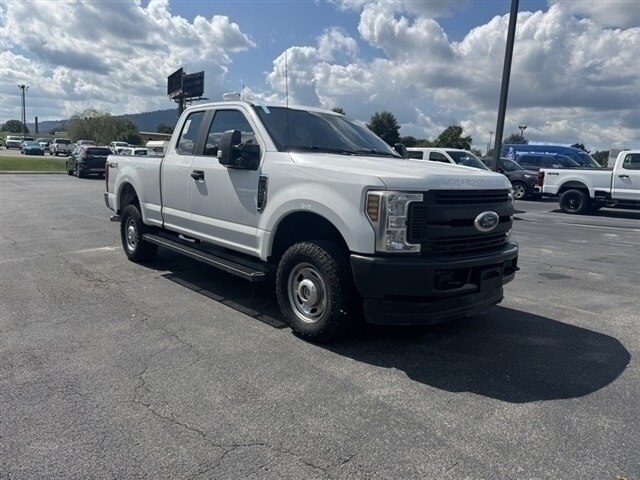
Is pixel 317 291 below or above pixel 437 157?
below

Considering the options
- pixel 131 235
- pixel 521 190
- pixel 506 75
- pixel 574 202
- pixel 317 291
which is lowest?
pixel 131 235

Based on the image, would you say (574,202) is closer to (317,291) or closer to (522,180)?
(522,180)

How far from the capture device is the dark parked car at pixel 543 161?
2236cm

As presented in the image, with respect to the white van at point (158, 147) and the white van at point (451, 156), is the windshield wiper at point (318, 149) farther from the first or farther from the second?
the white van at point (451, 156)

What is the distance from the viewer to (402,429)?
10.4ft

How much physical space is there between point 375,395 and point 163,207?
4.26 metres

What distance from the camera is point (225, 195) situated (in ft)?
18.1

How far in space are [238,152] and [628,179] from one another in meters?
15.2

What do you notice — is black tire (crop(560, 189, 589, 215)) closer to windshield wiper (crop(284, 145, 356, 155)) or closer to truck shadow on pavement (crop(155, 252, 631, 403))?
truck shadow on pavement (crop(155, 252, 631, 403))

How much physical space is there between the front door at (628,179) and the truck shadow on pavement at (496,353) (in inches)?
511

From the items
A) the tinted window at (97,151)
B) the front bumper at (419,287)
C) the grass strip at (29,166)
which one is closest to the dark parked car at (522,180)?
the front bumper at (419,287)

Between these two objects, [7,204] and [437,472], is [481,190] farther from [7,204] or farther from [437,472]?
[7,204]

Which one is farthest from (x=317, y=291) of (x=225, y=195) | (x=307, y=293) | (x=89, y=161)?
(x=89, y=161)

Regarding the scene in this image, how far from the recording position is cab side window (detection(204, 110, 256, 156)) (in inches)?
215
